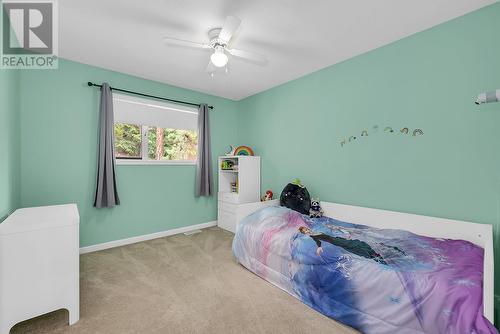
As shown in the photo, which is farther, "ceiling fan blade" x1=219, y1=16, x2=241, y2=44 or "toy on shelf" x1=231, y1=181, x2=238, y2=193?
"toy on shelf" x1=231, y1=181, x2=238, y2=193

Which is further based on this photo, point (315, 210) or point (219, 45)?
point (315, 210)

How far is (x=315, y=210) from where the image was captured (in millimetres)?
2912

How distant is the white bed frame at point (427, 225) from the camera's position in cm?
116

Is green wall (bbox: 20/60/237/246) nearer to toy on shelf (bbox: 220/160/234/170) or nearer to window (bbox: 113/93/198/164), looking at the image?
window (bbox: 113/93/198/164)

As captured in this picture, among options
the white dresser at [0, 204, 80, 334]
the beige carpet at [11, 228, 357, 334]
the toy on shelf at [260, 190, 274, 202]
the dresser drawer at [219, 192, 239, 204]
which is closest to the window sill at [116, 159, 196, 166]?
the dresser drawer at [219, 192, 239, 204]

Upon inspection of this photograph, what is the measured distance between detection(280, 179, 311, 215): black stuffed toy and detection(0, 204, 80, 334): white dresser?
2322mm

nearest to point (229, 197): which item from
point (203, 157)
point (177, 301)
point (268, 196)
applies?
point (268, 196)

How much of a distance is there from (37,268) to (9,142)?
1.22 m

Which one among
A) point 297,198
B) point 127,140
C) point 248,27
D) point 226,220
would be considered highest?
point 248,27

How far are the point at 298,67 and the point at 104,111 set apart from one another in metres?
2.59

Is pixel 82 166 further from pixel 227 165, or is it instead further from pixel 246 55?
pixel 246 55

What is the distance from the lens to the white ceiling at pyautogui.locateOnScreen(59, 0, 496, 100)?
179 cm

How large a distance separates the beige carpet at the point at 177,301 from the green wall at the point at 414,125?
145 centimetres

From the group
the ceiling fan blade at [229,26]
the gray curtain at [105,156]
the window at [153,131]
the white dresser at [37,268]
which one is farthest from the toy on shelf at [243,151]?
the white dresser at [37,268]
